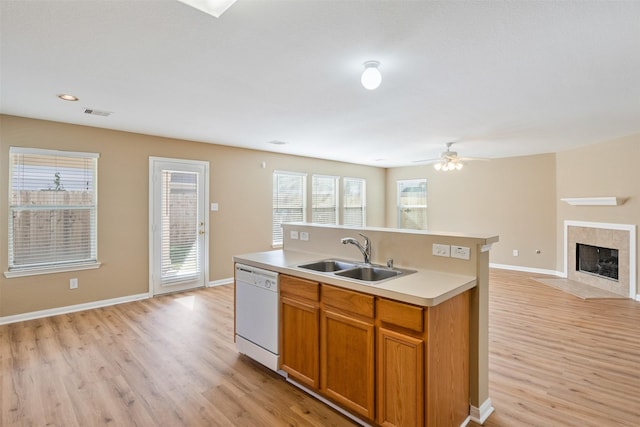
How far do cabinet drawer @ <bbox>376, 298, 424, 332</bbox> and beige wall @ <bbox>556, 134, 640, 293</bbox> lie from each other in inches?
205

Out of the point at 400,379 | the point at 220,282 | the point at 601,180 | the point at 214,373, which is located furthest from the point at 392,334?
the point at 601,180

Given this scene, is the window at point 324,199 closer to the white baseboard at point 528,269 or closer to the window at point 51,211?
the white baseboard at point 528,269

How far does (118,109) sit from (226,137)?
166 centimetres

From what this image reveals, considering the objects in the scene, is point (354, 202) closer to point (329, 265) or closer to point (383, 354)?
point (329, 265)

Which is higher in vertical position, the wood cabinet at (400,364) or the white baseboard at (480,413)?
the wood cabinet at (400,364)

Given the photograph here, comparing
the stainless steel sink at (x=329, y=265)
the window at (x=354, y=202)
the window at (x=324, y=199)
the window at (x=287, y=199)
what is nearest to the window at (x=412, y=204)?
the window at (x=354, y=202)

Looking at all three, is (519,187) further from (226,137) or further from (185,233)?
(185,233)

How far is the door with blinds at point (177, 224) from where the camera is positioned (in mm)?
4933

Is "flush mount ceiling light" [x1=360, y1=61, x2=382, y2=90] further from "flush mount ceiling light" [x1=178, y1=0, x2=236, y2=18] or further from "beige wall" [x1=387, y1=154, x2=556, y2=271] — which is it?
"beige wall" [x1=387, y1=154, x2=556, y2=271]

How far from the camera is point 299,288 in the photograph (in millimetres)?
2451

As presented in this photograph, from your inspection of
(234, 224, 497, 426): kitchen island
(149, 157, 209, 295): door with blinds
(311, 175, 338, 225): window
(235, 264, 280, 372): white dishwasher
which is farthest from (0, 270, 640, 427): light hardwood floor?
(311, 175, 338, 225): window

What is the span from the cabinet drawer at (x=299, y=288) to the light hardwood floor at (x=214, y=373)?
0.75m

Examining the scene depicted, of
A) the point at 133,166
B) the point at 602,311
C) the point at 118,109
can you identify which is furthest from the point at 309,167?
the point at 602,311

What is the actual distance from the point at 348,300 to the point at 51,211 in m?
4.13
